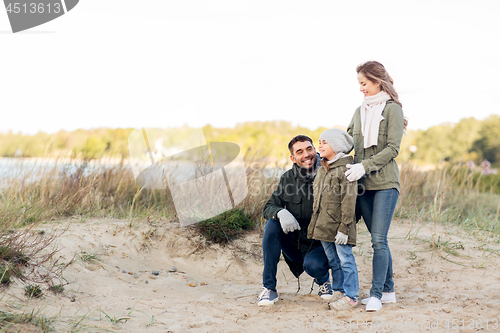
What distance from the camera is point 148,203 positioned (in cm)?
523

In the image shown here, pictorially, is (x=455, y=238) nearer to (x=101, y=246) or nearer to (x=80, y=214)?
(x=101, y=246)

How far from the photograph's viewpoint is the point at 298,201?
3.12m

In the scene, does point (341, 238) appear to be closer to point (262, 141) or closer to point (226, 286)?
point (226, 286)

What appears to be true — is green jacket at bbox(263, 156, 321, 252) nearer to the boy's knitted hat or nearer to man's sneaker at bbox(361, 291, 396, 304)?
the boy's knitted hat

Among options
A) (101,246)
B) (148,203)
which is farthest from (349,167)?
(148,203)

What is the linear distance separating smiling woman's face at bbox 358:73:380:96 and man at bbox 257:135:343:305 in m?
0.60

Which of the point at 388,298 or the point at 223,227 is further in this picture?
the point at 223,227

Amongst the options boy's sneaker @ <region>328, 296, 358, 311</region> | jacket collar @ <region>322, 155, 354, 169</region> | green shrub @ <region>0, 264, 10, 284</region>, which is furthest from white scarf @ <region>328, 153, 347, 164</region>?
green shrub @ <region>0, 264, 10, 284</region>

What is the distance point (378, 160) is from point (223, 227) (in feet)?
7.34

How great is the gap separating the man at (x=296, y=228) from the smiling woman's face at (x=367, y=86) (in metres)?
0.60

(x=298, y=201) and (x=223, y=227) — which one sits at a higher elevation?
(x=298, y=201)

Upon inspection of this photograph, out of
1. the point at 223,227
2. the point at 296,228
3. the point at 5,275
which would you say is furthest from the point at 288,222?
the point at 5,275

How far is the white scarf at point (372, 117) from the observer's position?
9.21 ft

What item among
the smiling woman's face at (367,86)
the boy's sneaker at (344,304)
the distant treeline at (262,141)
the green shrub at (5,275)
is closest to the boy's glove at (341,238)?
the boy's sneaker at (344,304)
